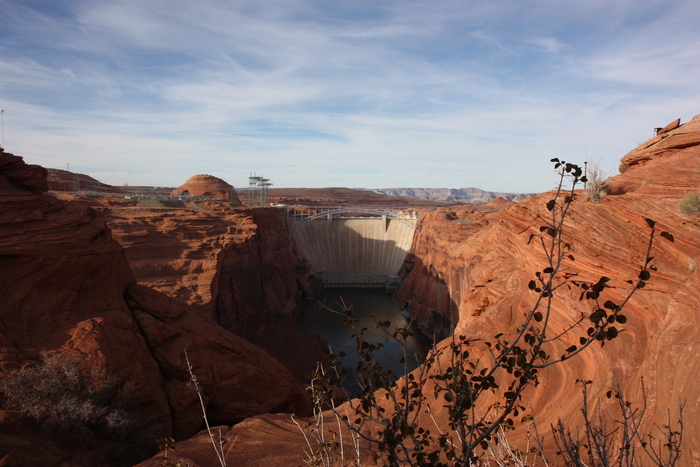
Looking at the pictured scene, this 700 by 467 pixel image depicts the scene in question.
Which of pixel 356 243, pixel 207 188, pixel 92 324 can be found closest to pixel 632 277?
pixel 92 324

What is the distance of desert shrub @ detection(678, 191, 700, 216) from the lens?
9233 mm

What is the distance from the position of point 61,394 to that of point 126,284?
16.4ft

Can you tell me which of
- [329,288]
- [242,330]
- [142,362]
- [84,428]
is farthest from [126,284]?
[329,288]

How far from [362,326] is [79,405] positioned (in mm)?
28134

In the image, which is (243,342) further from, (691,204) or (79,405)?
(691,204)

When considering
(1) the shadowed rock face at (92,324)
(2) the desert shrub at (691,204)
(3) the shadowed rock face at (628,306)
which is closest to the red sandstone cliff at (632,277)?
(3) the shadowed rock face at (628,306)

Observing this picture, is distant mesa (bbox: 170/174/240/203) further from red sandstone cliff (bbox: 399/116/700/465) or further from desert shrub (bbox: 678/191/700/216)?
desert shrub (bbox: 678/191/700/216)

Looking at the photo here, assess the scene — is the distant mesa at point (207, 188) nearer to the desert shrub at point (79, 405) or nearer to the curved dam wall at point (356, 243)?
the curved dam wall at point (356, 243)

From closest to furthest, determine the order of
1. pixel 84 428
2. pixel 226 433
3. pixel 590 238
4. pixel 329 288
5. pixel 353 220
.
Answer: pixel 84 428 < pixel 226 433 < pixel 590 238 < pixel 329 288 < pixel 353 220

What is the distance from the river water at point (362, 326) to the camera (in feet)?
97.4

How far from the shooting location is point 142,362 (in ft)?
Result: 36.0

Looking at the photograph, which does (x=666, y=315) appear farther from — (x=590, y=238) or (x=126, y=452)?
(x=126, y=452)

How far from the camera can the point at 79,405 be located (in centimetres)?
887

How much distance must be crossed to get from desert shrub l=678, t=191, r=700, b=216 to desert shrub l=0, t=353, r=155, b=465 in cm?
1335
